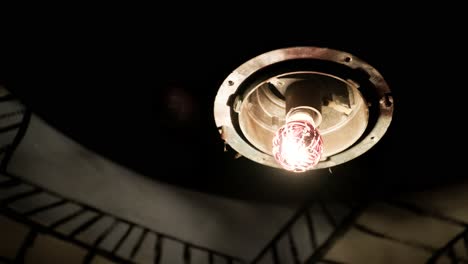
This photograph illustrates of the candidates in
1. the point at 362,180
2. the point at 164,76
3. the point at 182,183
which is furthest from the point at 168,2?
the point at 362,180

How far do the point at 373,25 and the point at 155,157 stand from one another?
21.3 inches

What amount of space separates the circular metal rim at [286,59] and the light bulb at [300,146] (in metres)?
0.07

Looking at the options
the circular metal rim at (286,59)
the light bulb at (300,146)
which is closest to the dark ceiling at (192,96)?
the circular metal rim at (286,59)

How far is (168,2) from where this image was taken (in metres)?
0.65

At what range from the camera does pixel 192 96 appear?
31.1 inches

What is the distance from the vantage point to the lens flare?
67 cm

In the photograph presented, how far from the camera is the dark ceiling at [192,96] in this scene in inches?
27.0

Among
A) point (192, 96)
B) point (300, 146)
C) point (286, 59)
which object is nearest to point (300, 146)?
point (300, 146)

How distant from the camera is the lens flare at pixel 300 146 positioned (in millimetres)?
672

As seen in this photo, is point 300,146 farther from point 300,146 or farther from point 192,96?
point 192,96

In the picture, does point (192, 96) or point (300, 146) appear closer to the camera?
point (300, 146)

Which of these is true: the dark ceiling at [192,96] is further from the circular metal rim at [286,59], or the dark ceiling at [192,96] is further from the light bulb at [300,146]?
the light bulb at [300,146]

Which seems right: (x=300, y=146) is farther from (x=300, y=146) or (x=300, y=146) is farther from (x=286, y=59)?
(x=286, y=59)

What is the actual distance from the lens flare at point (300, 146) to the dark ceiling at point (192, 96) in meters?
0.14
